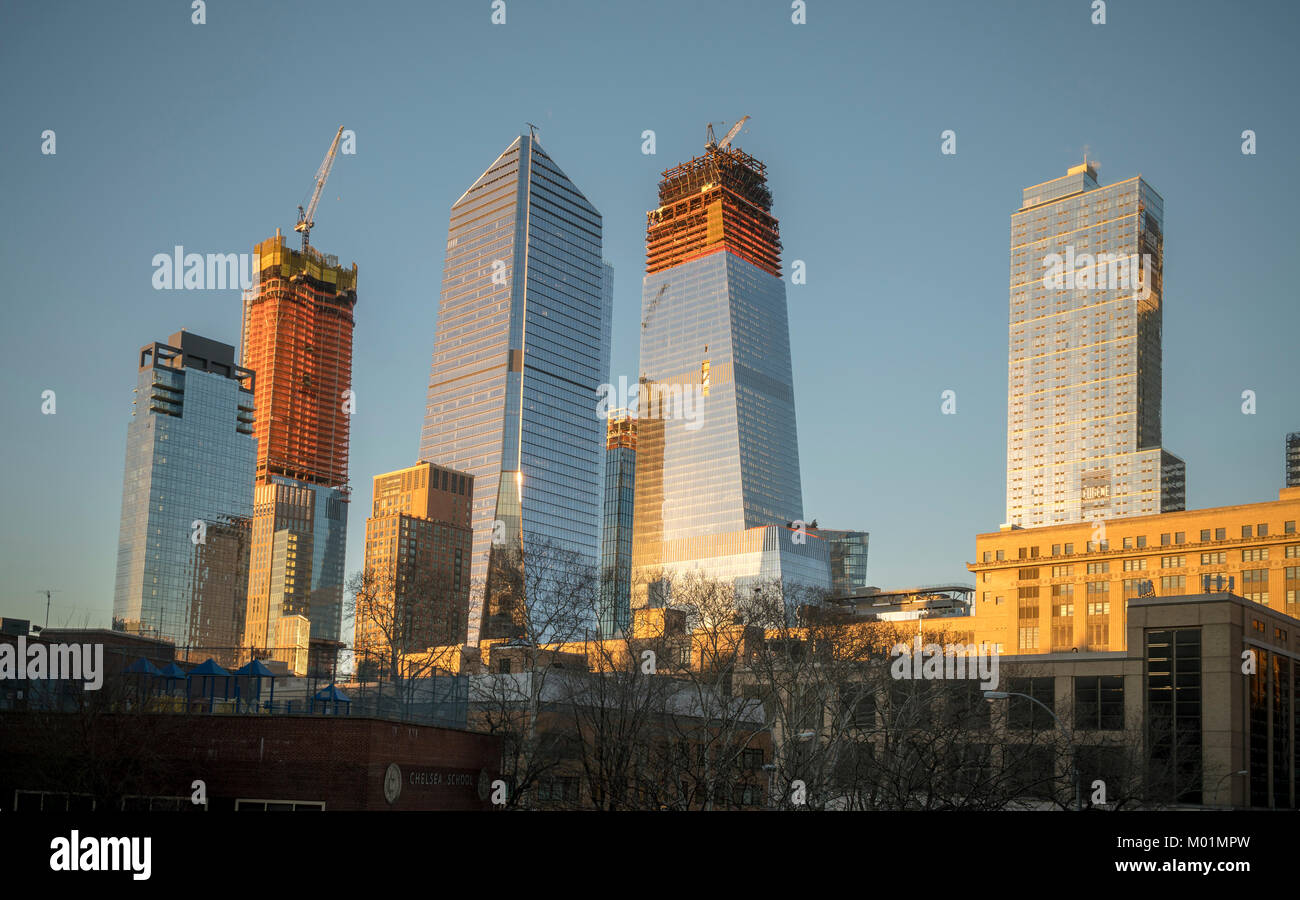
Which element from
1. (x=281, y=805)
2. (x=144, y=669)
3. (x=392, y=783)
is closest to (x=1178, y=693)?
(x=392, y=783)

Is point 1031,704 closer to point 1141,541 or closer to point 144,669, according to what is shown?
point 144,669

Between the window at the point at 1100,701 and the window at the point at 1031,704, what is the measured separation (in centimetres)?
179

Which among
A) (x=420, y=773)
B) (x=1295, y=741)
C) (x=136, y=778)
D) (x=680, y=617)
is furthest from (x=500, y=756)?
(x=1295, y=741)

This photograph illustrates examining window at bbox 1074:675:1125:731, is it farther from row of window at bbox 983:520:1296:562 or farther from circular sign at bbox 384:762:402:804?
row of window at bbox 983:520:1296:562

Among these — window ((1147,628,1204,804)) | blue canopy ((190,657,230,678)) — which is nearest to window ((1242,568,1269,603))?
window ((1147,628,1204,804))

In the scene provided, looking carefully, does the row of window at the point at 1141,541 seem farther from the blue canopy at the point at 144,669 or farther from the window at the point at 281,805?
the window at the point at 281,805

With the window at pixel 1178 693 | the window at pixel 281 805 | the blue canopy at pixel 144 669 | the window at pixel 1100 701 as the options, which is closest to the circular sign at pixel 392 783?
→ the window at pixel 281 805

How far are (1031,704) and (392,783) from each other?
4811cm

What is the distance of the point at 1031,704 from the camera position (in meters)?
76.9

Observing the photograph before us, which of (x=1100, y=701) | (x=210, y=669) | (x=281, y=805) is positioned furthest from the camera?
(x=1100, y=701)

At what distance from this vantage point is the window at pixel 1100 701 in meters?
80.9
